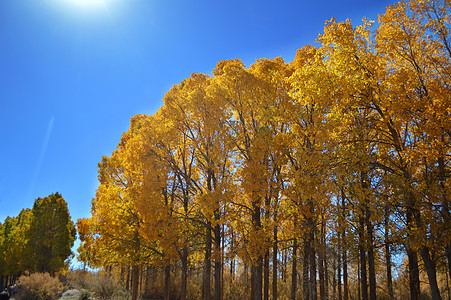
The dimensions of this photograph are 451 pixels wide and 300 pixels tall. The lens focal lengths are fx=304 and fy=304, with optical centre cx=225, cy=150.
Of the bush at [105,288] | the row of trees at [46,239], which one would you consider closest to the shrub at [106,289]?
the bush at [105,288]

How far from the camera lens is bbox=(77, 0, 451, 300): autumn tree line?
10.1 metres

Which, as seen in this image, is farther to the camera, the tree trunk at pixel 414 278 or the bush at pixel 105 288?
the bush at pixel 105 288

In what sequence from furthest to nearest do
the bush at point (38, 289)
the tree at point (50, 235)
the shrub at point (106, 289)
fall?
the tree at point (50, 235) < the shrub at point (106, 289) < the bush at point (38, 289)

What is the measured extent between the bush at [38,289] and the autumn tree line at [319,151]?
188 inches

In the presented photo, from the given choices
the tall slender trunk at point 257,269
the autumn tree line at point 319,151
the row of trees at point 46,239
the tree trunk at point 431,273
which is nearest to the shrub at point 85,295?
the autumn tree line at point 319,151

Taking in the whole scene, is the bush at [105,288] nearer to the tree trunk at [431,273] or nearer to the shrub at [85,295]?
the shrub at [85,295]

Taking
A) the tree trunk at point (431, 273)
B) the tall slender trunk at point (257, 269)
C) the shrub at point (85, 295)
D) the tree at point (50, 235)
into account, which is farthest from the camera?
the tree at point (50, 235)

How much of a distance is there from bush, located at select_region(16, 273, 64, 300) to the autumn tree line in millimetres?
4771

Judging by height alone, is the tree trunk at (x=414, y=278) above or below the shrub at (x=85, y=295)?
above

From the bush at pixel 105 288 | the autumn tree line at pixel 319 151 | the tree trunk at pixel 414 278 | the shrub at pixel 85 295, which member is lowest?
the shrub at pixel 85 295

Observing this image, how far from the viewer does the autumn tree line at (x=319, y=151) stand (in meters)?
10.1

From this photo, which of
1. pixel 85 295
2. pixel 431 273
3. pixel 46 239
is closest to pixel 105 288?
pixel 85 295

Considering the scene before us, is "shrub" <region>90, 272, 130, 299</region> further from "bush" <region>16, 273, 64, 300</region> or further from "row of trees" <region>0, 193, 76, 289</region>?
"row of trees" <region>0, 193, 76, 289</region>

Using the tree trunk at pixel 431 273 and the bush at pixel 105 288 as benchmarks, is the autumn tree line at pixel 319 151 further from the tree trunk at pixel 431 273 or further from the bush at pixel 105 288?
the bush at pixel 105 288
